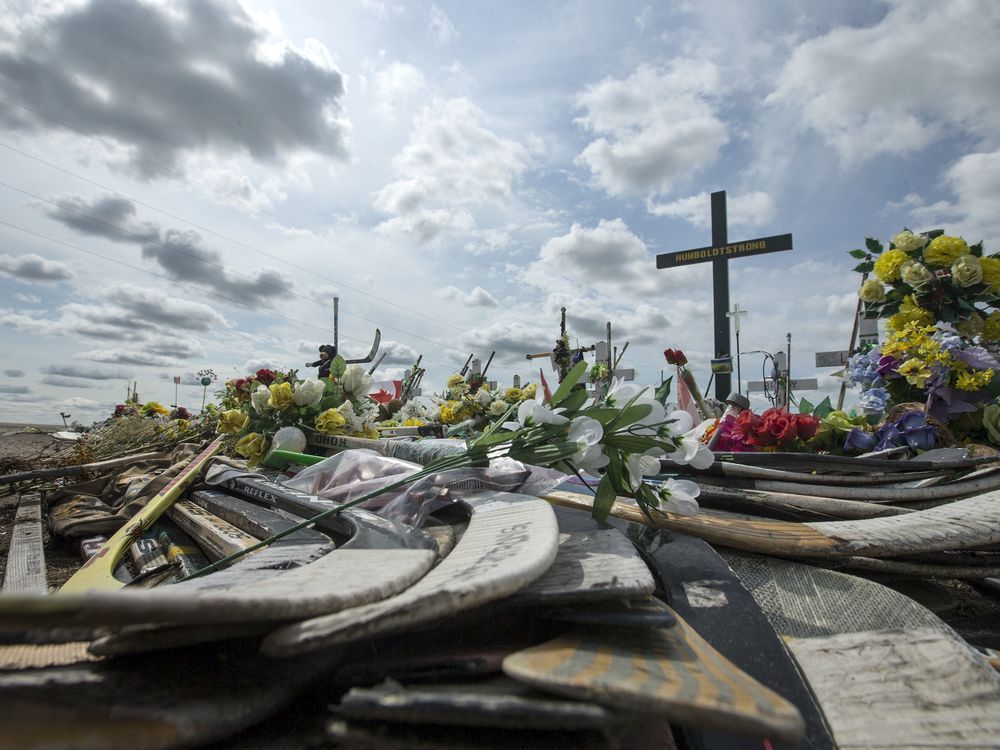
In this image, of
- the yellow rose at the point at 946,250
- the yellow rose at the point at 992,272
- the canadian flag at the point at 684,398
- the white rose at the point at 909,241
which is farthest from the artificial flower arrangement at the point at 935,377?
the canadian flag at the point at 684,398

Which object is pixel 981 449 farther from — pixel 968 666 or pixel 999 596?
pixel 968 666

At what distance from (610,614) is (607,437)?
80 cm

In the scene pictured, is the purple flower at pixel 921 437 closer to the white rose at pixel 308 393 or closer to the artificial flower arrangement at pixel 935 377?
the artificial flower arrangement at pixel 935 377

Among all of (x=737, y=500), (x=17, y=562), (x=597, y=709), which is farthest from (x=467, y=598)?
(x=17, y=562)

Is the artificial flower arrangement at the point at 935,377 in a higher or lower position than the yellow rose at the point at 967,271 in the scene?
lower

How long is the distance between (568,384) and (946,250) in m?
4.41

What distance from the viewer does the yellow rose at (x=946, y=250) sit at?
4.34m

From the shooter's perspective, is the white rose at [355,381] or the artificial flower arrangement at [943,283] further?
the white rose at [355,381]

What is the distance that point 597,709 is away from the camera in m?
0.60

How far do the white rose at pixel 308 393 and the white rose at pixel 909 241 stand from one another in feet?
16.4

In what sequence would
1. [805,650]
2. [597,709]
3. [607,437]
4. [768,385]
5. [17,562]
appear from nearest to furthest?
[597,709] < [805,650] < [607,437] < [17,562] < [768,385]

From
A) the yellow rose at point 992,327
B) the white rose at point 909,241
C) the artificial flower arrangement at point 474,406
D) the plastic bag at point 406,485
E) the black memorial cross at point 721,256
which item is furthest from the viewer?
the black memorial cross at point 721,256

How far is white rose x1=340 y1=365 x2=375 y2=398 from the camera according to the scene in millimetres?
4688

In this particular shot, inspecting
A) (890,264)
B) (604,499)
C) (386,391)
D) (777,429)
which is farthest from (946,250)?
(386,391)
